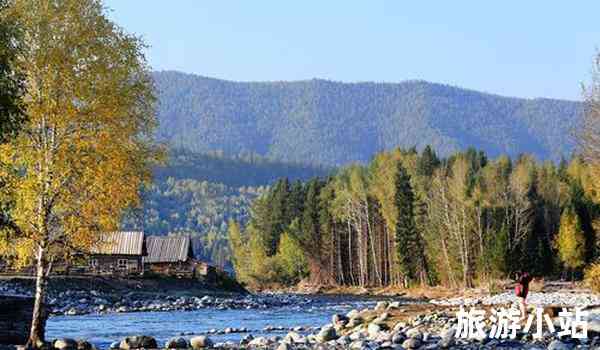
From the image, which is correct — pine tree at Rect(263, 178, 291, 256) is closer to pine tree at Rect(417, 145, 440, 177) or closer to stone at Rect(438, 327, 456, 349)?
pine tree at Rect(417, 145, 440, 177)

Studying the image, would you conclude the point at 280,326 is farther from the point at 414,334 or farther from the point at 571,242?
the point at 571,242

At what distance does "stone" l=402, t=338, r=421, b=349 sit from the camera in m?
26.5

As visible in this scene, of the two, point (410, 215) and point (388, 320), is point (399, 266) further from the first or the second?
point (388, 320)

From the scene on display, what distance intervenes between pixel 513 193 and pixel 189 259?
35.0m

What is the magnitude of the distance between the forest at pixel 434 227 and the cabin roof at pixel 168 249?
20.2 metres

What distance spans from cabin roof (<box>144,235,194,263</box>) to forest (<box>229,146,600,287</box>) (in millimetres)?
20170

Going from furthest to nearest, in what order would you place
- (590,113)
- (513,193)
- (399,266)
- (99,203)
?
1. (399,266)
2. (513,193)
3. (590,113)
4. (99,203)

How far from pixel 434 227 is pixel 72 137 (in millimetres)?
71941

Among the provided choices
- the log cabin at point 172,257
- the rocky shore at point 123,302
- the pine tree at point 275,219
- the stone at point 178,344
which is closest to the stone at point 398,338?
the stone at point 178,344

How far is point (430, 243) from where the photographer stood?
3873 inches

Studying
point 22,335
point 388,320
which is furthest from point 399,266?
point 22,335

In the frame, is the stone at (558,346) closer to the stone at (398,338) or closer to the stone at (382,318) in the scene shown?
the stone at (398,338)

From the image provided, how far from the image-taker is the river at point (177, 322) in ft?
128

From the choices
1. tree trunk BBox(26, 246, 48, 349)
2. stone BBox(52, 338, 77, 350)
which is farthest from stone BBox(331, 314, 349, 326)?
tree trunk BBox(26, 246, 48, 349)
